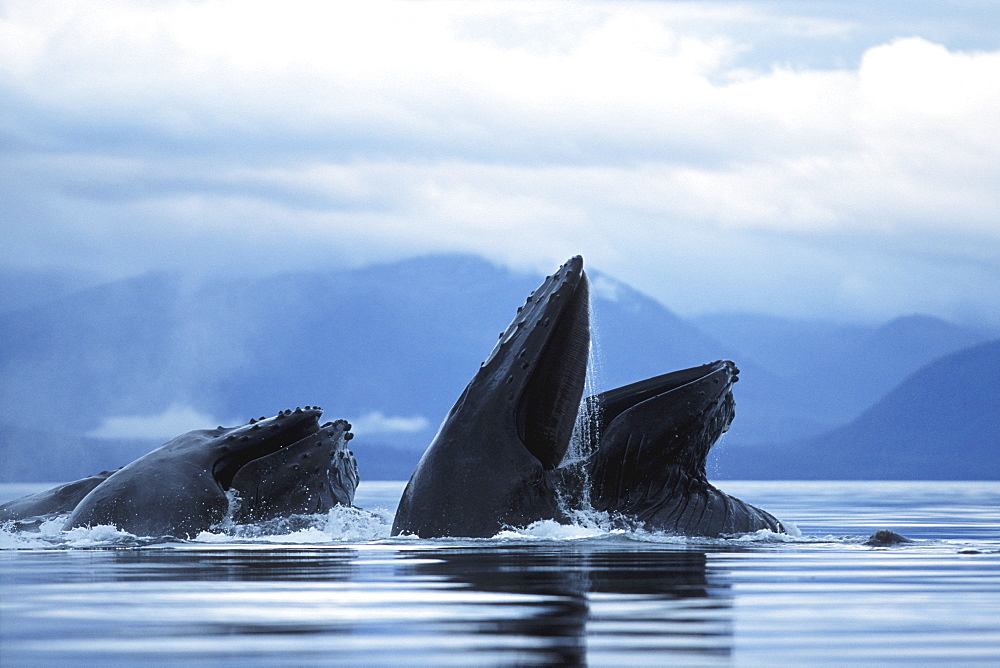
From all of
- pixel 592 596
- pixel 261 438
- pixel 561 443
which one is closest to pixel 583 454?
pixel 561 443

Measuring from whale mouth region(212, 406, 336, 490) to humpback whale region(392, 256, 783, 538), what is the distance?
2087 millimetres

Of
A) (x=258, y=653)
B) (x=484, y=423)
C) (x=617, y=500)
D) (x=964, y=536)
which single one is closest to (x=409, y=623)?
(x=258, y=653)

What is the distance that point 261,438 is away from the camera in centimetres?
1401

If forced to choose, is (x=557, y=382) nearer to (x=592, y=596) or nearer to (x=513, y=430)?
(x=513, y=430)

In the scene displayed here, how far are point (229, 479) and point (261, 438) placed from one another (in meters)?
0.46

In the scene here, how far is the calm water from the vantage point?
550cm

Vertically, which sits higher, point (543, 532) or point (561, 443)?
point (561, 443)

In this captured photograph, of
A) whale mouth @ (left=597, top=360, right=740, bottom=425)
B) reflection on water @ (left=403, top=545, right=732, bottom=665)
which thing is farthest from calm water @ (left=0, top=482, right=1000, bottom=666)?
whale mouth @ (left=597, top=360, right=740, bottom=425)

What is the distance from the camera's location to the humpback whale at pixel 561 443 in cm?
1157

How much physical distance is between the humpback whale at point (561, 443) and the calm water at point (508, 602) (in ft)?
1.29

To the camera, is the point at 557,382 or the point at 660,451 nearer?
the point at 557,382

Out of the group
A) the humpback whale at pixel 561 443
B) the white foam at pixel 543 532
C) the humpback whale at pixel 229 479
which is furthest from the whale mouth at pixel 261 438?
the white foam at pixel 543 532

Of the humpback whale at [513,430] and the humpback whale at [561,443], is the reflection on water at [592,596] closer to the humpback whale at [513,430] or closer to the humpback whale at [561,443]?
the humpback whale at [513,430]

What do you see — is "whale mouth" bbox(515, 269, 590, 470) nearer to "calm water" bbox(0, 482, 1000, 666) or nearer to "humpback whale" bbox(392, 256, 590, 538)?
"humpback whale" bbox(392, 256, 590, 538)
